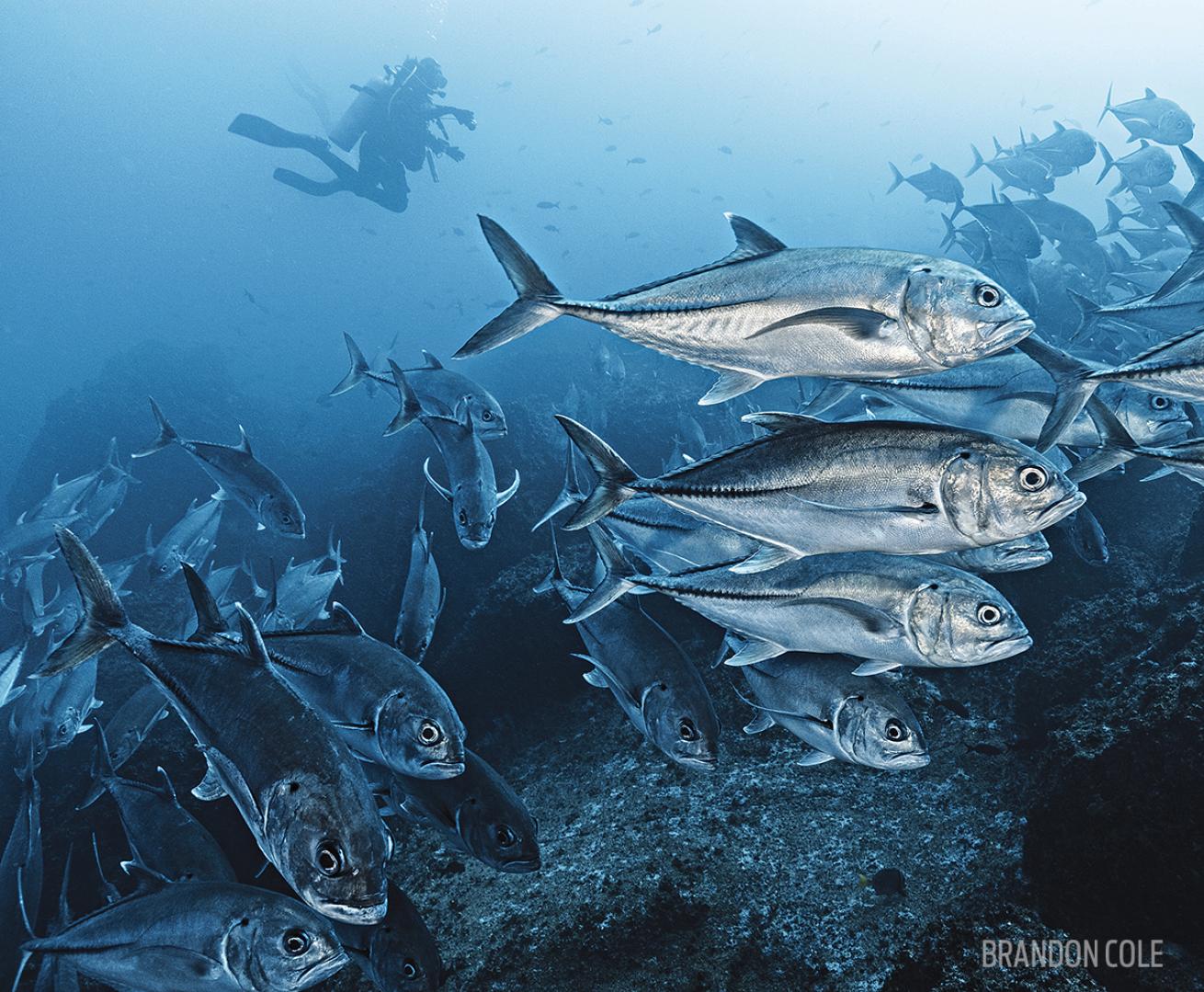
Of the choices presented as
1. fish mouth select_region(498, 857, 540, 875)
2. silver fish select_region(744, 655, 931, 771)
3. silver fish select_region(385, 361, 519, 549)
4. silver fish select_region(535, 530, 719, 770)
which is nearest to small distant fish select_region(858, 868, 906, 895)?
silver fish select_region(744, 655, 931, 771)

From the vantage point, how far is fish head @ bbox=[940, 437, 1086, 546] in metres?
1.76

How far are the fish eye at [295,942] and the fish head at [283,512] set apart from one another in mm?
4420

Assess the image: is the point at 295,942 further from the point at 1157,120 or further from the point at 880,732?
the point at 1157,120

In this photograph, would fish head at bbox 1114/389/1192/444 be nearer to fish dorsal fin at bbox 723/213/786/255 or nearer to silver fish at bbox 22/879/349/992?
fish dorsal fin at bbox 723/213/786/255

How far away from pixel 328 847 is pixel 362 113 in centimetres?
2876

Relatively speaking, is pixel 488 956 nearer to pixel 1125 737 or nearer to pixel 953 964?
pixel 953 964

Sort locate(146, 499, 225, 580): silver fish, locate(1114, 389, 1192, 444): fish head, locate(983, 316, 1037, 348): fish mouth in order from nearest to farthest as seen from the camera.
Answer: locate(983, 316, 1037, 348): fish mouth < locate(1114, 389, 1192, 444): fish head < locate(146, 499, 225, 580): silver fish

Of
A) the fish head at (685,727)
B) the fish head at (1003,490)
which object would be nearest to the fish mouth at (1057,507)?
the fish head at (1003,490)

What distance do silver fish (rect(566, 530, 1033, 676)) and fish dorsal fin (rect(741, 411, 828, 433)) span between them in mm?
608

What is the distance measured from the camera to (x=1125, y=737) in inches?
107

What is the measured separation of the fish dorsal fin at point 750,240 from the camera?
2449mm

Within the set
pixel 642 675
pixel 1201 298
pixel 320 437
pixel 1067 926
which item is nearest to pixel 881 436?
pixel 642 675

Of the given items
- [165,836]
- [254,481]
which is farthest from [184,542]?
[165,836]

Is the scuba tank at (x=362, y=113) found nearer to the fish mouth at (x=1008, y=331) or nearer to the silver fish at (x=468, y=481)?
the silver fish at (x=468, y=481)
